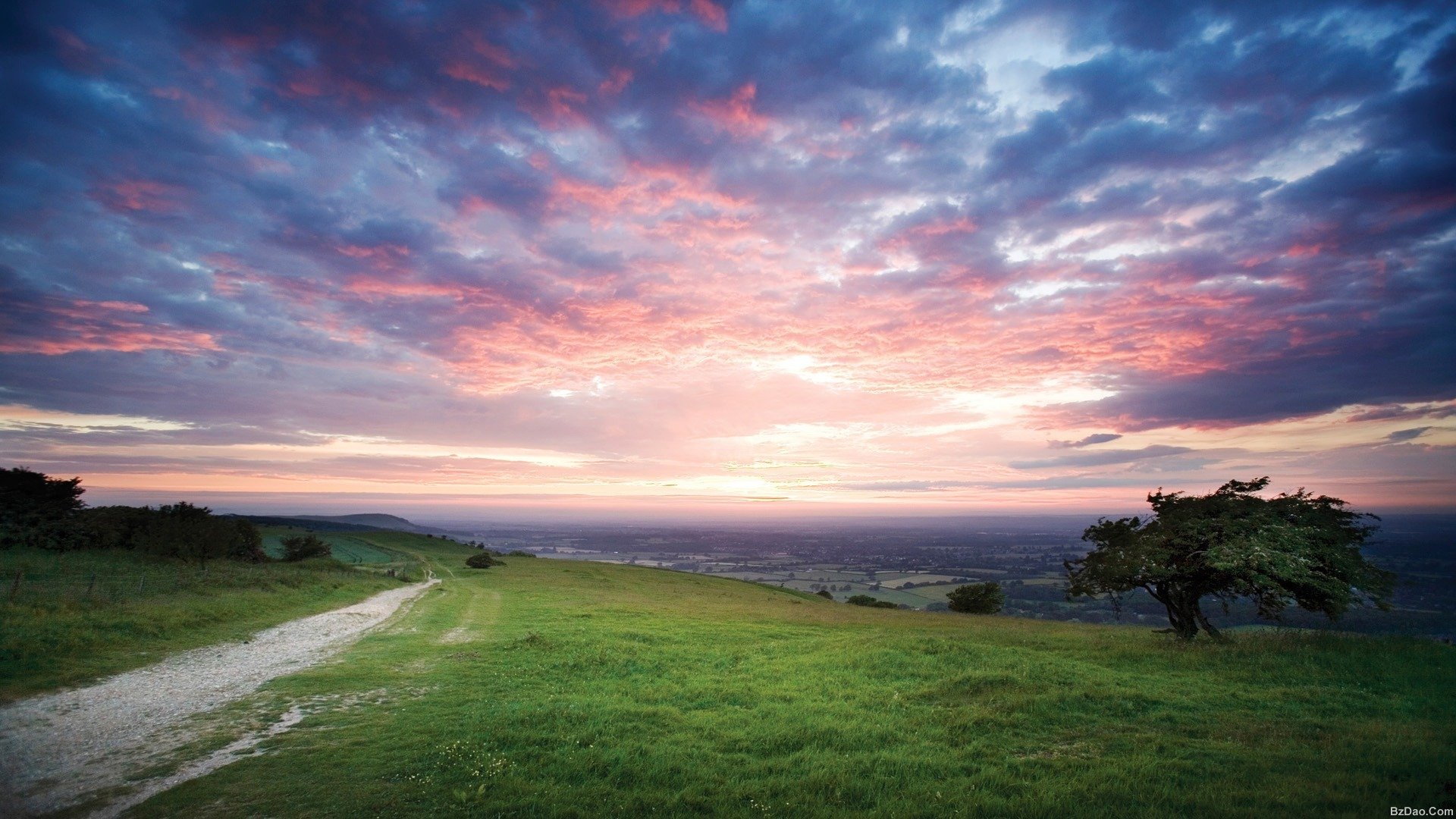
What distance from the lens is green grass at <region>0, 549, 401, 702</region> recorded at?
55.9ft

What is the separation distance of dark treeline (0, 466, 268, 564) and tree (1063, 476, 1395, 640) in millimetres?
72281

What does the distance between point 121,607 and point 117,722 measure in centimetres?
1816

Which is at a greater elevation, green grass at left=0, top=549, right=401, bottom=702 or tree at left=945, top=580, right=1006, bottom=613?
green grass at left=0, top=549, right=401, bottom=702

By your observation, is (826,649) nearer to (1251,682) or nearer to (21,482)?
(1251,682)

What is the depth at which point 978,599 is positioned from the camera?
58.8 meters

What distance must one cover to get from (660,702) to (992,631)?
2332cm

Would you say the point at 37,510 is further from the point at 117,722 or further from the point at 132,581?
the point at 117,722

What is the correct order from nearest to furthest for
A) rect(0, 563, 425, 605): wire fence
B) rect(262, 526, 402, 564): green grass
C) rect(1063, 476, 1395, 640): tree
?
rect(1063, 476, 1395, 640): tree
rect(0, 563, 425, 605): wire fence
rect(262, 526, 402, 564): green grass

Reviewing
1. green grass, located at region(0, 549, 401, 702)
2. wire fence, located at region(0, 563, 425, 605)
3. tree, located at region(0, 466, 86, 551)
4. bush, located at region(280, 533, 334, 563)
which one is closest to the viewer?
green grass, located at region(0, 549, 401, 702)

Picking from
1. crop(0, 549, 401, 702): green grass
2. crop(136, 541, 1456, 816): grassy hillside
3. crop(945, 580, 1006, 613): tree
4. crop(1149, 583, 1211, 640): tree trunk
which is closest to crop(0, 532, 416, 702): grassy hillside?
crop(0, 549, 401, 702): green grass

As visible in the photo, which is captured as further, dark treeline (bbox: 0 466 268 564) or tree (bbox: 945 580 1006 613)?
tree (bbox: 945 580 1006 613)

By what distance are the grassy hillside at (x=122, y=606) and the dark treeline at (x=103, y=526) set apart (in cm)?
194

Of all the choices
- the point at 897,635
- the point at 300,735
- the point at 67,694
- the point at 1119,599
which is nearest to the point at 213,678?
the point at 67,694

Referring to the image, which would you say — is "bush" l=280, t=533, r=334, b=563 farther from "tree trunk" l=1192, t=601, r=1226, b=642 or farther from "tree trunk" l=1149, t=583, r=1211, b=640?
"tree trunk" l=1192, t=601, r=1226, b=642
